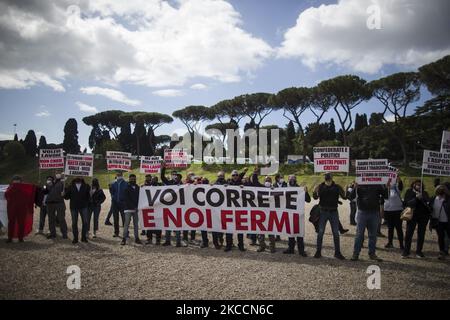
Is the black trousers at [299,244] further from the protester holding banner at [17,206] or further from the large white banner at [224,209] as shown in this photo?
the protester holding banner at [17,206]

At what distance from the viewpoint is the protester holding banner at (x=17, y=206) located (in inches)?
403

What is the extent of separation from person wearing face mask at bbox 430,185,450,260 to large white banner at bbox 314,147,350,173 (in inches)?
126

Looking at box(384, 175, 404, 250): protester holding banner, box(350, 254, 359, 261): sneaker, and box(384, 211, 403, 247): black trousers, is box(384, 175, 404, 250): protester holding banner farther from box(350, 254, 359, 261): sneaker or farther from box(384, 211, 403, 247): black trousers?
box(350, 254, 359, 261): sneaker

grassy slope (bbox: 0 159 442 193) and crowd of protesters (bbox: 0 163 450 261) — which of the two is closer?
crowd of protesters (bbox: 0 163 450 261)

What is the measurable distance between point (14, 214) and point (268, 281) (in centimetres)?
871

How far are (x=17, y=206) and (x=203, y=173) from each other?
4467 cm

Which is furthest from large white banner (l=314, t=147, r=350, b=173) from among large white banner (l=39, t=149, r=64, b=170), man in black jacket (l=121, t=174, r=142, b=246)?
large white banner (l=39, t=149, r=64, b=170)

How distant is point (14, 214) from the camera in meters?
10.3

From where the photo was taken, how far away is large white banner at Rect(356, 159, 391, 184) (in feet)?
27.8

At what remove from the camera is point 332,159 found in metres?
11.9

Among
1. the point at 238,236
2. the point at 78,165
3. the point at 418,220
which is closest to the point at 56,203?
the point at 78,165

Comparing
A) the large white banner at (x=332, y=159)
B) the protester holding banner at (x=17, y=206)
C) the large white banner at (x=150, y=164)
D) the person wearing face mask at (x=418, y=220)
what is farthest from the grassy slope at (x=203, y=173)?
the person wearing face mask at (x=418, y=220)

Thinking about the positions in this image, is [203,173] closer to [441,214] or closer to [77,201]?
[77,201]
